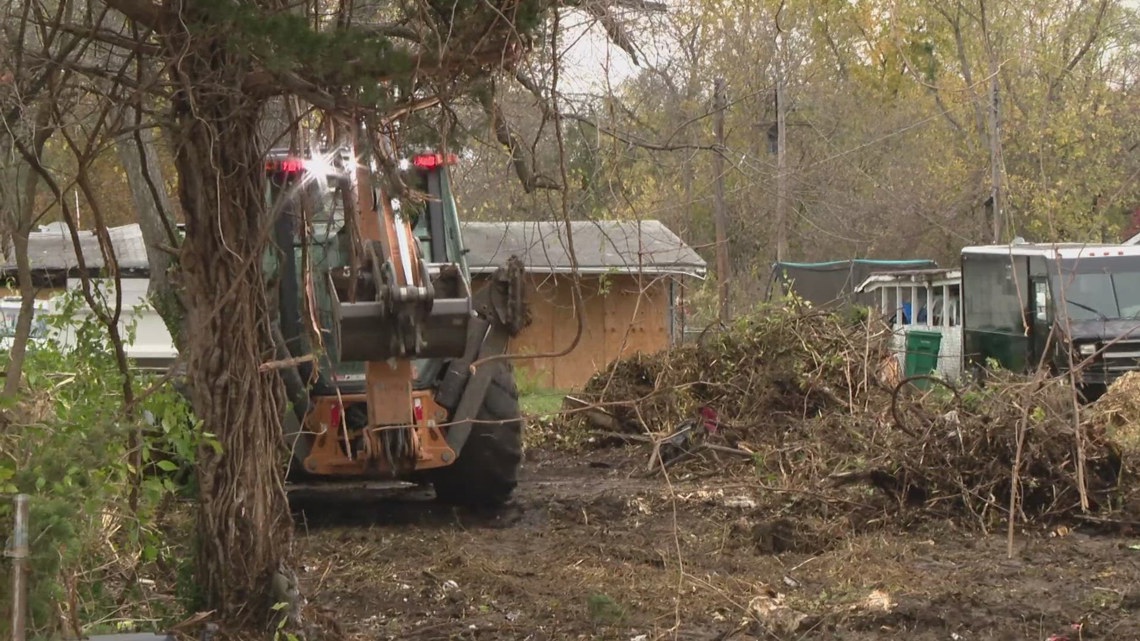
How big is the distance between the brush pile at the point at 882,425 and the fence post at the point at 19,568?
324cm

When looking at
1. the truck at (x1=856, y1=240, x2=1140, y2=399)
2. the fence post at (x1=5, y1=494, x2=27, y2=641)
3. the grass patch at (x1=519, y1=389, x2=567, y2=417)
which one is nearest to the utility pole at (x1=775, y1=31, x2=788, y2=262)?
the truck at (x1=856, y1=240, x2=1140, y2=399)

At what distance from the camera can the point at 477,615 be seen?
273 inches

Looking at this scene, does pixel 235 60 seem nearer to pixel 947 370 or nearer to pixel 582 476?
pixel 582 476

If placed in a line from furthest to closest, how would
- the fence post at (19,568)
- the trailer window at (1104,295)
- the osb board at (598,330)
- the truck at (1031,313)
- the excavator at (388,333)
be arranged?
1. the osb board at (598,330)
2. the trailer window at (1104,295)
3. the truck at (1031,313)
4. the excavator at (388,333)
5. the fence post at (19,568)

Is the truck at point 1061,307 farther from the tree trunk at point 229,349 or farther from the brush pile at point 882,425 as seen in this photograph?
the tree trunk at point 229,349

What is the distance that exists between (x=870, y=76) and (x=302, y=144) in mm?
16213

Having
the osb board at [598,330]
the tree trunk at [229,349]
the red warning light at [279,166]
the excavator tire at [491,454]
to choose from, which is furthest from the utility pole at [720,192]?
the tree trunk at [229,349]

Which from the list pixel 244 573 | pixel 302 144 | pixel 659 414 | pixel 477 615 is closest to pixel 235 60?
pixel 302 144

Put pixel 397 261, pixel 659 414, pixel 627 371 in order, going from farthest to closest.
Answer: pixel 627 371
pixel 659 414
pixel 397 261

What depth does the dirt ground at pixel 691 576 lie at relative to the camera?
6684 millimetres

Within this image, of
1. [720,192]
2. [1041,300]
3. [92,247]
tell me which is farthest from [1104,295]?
[92,247]

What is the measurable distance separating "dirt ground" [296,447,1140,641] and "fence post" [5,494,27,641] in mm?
1880

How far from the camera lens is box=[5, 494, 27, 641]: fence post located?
4406 mm

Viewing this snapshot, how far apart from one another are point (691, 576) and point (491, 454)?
2740 mm
